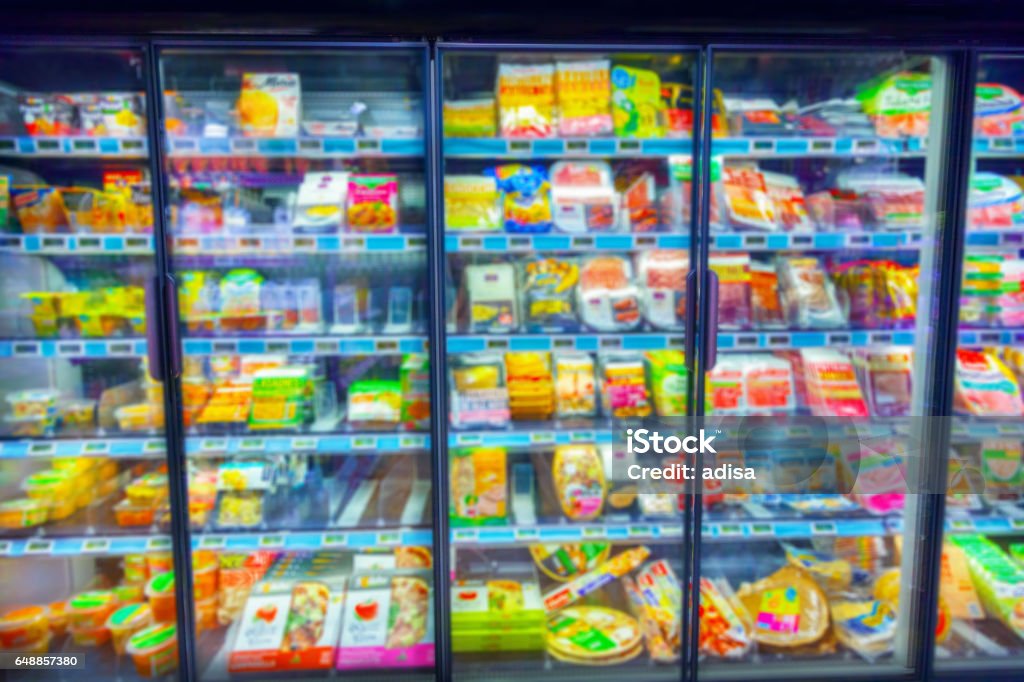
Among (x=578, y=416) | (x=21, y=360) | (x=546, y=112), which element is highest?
(x=546, y=112)

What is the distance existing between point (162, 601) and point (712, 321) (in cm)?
196

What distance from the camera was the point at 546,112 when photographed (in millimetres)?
2121

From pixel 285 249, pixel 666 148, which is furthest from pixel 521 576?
pixel 666 148

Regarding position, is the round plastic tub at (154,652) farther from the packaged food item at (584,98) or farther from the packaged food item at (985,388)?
the packaged food item at (985,388)

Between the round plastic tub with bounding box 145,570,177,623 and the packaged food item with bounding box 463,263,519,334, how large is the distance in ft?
4.34

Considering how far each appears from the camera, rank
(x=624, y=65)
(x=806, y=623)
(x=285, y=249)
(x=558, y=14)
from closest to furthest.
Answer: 1. (x=558, y=14)
2. (x=285, y=249)
3. (x=806, y=623)
4. (x=624, y=65)

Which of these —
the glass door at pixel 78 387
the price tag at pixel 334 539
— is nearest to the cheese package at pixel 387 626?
the price tag at pixel 334 539

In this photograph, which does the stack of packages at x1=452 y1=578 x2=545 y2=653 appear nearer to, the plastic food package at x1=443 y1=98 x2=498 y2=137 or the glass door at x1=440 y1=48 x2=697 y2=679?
the glass door at x1=440 y1=48 x2=697 y2=679

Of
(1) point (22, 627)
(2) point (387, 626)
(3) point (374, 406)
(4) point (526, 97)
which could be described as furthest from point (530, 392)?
(1) point (22, 627)

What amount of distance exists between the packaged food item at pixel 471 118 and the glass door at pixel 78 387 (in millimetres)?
1014

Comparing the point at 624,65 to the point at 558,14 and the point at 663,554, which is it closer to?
the point at 558,14

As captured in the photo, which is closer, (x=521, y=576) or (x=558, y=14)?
(x=558, y=14)

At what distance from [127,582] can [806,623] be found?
7.68ft

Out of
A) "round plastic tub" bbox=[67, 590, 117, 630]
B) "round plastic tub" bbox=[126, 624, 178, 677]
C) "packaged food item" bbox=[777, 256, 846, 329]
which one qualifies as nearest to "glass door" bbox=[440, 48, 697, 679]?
"packaged food item" bbox=[777, 256, 846, 329]
